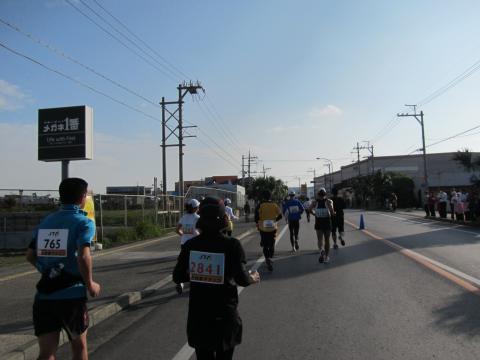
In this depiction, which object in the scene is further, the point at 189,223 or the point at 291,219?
the point at 291,219

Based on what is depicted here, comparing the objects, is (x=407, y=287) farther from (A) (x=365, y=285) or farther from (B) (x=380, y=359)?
(B) (x=380, y=359)

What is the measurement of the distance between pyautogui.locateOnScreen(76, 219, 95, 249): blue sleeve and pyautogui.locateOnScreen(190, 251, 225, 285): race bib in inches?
36.9

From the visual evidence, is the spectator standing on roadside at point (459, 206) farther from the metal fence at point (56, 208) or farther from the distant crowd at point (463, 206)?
the metal fence at point (56, 208)

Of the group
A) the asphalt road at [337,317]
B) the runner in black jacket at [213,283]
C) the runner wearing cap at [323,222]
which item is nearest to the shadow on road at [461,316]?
the asphalt road at [337,317]

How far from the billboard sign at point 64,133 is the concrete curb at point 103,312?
1262 centimetres

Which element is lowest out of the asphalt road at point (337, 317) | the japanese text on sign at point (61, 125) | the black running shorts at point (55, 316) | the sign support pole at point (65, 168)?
the asphalt road at point (337, 317)

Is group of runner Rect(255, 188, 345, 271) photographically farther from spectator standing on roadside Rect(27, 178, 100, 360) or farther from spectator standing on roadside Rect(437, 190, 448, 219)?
spectator standing on roadside Rect(437, 190, 448, 219)

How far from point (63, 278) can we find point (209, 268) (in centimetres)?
120

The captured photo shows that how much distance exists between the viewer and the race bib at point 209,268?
→ 3652mm

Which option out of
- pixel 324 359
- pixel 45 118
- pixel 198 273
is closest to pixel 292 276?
pixel 324 359

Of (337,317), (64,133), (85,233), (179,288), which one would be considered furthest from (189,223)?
(64,133)

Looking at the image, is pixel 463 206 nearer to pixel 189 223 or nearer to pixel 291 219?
pixel 291 219

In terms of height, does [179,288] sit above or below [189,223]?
below

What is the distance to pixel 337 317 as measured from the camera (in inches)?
273
